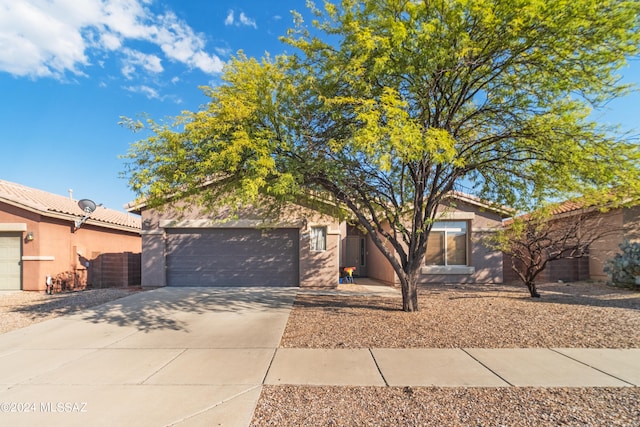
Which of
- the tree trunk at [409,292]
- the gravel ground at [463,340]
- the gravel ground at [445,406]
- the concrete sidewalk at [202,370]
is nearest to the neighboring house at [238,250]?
the gravel ground at [463,340]

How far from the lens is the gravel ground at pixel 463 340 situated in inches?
151

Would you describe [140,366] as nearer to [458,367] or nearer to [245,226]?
[458,367]

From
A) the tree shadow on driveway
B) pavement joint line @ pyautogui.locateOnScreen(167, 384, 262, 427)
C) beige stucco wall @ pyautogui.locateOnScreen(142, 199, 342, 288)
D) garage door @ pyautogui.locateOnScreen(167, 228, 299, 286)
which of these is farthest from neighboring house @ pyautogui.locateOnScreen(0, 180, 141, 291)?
pavement joint line @ pyautogui.locateOnScreen(167, 384, 262, 427)

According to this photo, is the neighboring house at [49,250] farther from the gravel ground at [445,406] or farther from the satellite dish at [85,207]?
the gravel ground at [445,406]

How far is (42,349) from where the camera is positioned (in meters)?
6.44

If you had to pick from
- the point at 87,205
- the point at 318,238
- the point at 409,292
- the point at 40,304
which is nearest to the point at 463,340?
the point at 409,292

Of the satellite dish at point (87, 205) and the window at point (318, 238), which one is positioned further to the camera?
the satellite dish at point (87, 205)

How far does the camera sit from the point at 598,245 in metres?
15.3

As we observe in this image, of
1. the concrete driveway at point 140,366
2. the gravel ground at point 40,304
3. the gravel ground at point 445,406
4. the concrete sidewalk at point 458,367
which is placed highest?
the gravel ground at point 445,406

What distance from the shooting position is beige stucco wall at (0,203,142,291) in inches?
534

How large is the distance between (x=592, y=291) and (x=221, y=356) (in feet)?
42.5

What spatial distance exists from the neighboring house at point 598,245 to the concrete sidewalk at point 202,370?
10293 millimetres

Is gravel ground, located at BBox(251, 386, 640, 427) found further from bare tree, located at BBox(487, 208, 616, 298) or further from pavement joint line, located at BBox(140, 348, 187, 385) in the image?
bare tree, located at BBox(487, 208, 616, 298)

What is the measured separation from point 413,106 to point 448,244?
8.95 meters
